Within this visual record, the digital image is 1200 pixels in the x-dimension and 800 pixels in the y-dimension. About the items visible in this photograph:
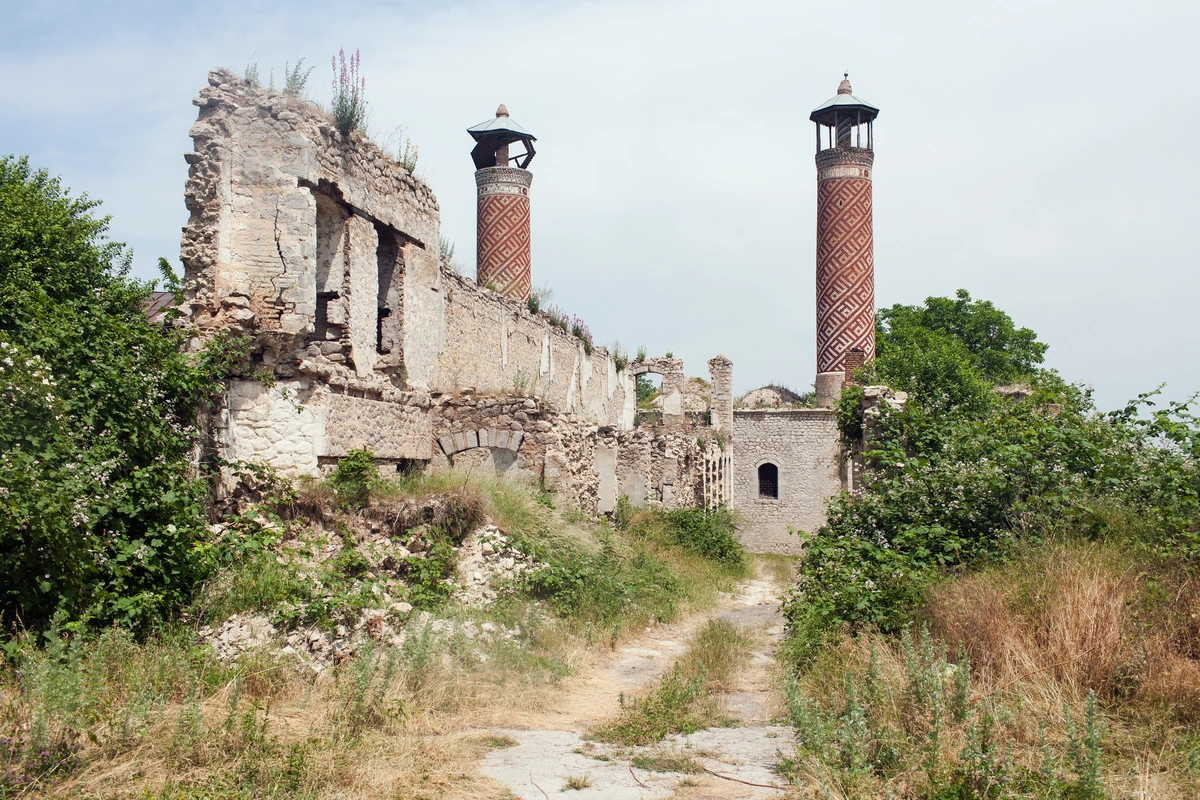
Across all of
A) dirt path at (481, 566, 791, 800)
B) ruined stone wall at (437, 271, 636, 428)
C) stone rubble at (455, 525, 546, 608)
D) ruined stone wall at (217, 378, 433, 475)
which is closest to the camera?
dirt path at (481, 566, 791, 800)

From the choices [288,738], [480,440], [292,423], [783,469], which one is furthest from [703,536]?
[783,469]

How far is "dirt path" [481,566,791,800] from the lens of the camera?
446cm

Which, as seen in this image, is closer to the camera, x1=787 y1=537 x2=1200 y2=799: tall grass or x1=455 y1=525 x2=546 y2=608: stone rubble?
x1=787 y1=537 x2=1200 y2=799: tall grass

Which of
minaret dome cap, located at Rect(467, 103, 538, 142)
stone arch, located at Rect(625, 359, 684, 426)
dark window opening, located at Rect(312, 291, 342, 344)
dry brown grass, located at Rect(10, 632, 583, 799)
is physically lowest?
dry brown grass, located at Rect(10, 632, 583, 799)

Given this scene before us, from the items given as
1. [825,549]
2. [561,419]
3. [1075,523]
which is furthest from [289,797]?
[561,419]

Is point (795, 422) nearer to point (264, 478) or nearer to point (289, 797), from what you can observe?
point (264, 478)

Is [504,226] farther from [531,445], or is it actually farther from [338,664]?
[338,664]

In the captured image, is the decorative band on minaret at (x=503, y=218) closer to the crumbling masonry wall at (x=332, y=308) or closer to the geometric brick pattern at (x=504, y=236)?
the geometric brick pattern at (x=504, y=236)

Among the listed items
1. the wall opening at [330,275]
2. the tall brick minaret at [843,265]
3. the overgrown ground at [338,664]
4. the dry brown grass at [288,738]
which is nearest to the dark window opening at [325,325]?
the wall opening at [330,275]

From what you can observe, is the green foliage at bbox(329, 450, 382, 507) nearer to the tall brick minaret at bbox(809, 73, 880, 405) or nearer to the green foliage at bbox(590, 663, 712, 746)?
the green foliage at bbox(590, 663, 712, 746)

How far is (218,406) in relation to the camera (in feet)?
24.6

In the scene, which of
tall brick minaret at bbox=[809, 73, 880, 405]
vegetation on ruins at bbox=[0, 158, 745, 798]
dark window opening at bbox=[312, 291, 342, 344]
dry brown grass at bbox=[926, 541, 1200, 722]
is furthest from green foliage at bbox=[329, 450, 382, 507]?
tall brick minaret at bbox=[809, 73, 880, 405]

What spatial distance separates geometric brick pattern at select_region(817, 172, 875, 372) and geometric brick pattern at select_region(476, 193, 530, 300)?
344 inches

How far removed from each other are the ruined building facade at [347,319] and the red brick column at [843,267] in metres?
11.9
